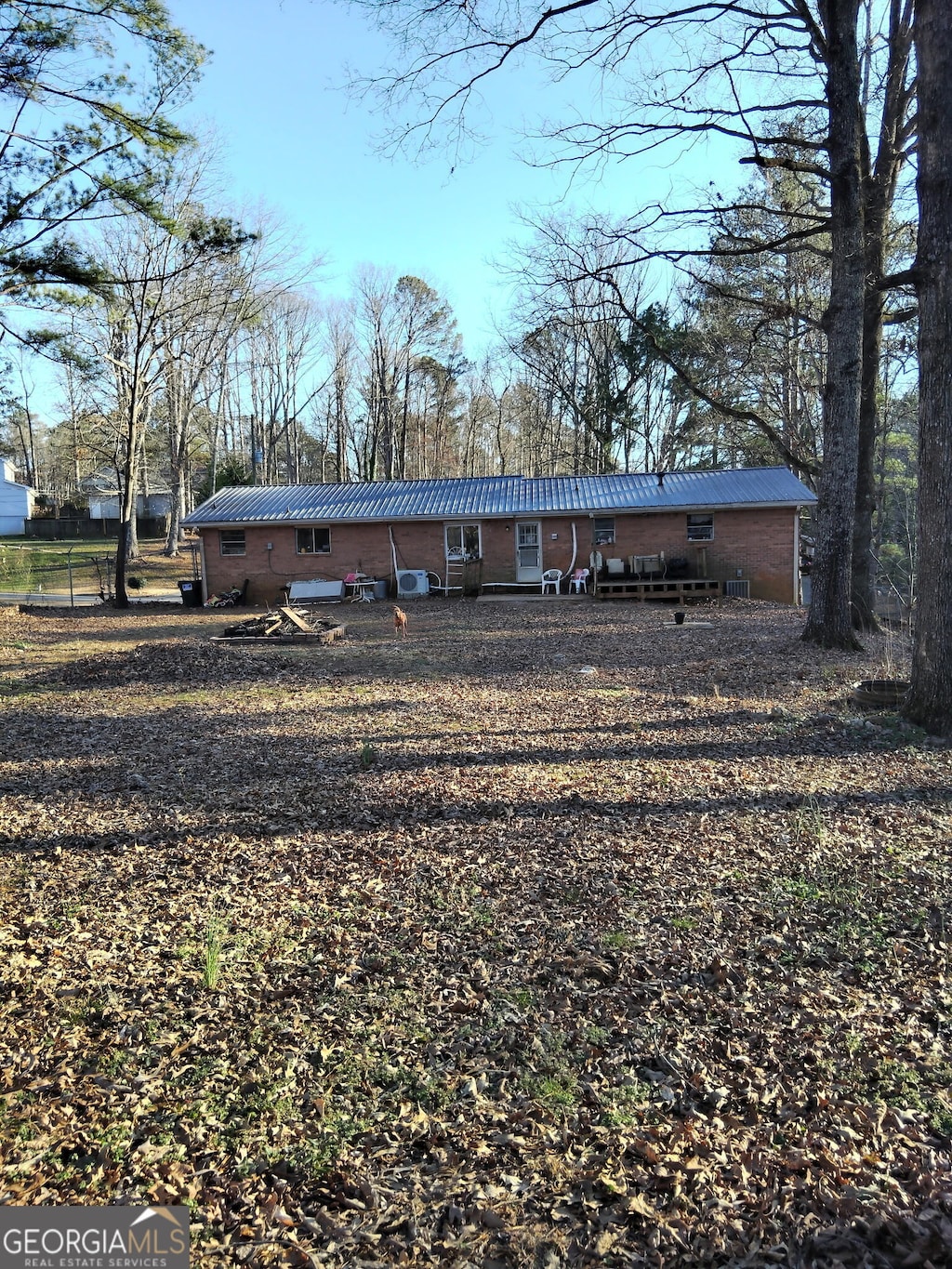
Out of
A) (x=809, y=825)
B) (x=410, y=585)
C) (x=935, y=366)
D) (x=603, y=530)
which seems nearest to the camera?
(x=809, y=825)

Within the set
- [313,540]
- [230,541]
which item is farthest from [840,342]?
[230,541]

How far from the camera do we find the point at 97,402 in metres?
34.2

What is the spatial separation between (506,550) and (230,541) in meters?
8.91

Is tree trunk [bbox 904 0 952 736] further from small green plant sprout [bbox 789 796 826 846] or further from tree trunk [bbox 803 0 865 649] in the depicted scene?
tree trunk [bbox 803 0 865 649]

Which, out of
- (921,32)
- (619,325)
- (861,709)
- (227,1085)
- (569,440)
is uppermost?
(619,325)

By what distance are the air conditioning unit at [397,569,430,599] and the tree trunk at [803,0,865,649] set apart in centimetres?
1410

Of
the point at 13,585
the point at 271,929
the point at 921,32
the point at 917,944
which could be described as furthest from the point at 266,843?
the point at 13,585

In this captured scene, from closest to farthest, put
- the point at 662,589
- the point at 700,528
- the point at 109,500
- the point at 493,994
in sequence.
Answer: the point at 493,994 < the point at 662,589 < the point at 700,528 < the point at 109,500

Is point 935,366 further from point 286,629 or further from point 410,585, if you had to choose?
point 410,585

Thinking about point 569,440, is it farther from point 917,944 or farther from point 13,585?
point 917,944

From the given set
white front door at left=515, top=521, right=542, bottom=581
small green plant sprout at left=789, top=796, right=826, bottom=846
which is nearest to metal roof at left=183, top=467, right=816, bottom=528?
white front door at left=515, top=521, right=542, bottom=581

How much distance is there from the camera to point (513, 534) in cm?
2469

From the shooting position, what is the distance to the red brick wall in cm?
2302

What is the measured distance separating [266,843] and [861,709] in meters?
5.98
